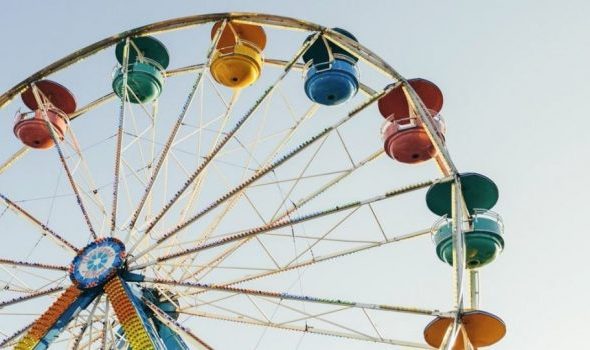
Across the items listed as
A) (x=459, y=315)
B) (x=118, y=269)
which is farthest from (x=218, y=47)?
(x=459, y=315)

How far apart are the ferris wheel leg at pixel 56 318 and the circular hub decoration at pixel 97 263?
0.46ft

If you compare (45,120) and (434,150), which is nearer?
(434,150)

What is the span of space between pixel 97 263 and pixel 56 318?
866mm

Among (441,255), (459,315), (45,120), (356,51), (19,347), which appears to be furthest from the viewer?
(45,120)

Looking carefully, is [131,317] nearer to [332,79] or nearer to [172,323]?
[172,323]

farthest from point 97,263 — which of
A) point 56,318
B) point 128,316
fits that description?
point 128,316

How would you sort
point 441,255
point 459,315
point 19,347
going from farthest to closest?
point 441,255 → point 19,347 → point 459,315

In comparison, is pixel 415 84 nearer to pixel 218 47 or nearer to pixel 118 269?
pixel 218 47

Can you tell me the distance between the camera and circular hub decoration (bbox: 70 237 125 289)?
1035 cm

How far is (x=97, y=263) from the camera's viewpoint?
10539mm

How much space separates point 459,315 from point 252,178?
3.22 meters

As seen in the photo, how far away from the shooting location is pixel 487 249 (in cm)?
1055

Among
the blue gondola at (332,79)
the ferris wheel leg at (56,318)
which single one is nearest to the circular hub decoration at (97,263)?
the ferris wheel leg at (56,318)

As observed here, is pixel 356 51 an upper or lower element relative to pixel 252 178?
upper
